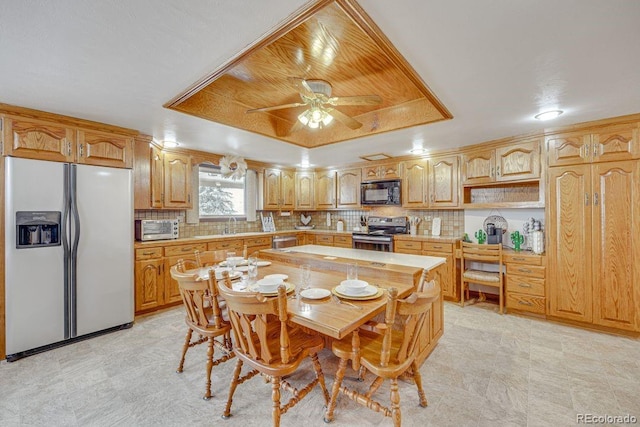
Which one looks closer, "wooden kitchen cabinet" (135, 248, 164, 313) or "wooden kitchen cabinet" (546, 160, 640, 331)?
"wooden kitchen cabinet" (546, 160, 640, 331)

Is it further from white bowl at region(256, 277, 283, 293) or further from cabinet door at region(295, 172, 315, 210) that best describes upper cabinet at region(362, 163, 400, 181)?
white bowl at region(256, 277, 283, 293)

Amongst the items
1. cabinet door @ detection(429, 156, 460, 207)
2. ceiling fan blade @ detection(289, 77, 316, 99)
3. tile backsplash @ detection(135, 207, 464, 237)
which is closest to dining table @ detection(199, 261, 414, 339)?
ceiling fan blade @ detection(289, 77, 316, 99)

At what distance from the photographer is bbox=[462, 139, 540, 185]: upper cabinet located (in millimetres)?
3344

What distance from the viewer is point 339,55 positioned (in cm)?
197

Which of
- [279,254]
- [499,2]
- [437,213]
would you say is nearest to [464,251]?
[437,213]

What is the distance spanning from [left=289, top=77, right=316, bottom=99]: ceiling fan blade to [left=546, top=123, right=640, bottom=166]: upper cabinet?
2.95 m

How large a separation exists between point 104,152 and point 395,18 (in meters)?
3.13

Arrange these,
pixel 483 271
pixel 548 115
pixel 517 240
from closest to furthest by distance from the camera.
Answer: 1. pixel 548 115
2. pixel 517 240
3. pixel 483 271

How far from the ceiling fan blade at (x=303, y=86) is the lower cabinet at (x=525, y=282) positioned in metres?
3.09

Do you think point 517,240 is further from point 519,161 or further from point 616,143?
point 616,143

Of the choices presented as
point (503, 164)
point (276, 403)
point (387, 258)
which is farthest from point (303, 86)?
point (503, 164)

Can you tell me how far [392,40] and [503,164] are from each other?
112 inches

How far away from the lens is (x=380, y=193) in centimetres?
485

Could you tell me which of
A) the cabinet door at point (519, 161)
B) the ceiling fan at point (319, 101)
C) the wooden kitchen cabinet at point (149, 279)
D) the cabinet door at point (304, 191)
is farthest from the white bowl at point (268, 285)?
the cabinet door at point (304, 191)
